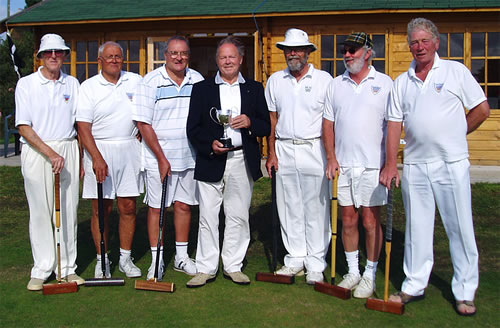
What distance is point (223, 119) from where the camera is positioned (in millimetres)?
4355

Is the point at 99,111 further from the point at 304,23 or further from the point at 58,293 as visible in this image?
the point at 304,23

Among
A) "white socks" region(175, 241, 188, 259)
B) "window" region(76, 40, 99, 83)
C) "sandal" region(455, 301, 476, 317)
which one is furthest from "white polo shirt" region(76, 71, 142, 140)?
"window" region(76, 40, 99, 83)

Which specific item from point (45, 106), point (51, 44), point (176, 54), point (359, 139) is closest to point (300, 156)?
point (359, 139)

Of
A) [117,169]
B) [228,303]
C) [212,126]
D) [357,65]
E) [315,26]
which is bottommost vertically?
[228,303]

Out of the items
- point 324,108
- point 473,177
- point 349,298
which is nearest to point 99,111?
point 324,108

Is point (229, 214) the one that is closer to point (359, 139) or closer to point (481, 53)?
point (359, 139)

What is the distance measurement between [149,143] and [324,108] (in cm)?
142

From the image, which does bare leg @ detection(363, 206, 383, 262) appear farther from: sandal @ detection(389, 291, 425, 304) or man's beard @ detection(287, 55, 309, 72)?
man's beard @ detection(287, 55, 309, 72)

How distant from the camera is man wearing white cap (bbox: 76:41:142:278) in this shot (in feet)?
14.8

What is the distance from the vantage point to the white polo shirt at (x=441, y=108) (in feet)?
12.4

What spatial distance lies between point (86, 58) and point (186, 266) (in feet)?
26.2

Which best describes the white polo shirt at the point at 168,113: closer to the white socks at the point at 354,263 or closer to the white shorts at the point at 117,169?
the white shorts at the point at 117,169

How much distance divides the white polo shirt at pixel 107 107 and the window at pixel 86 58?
24.5 feet

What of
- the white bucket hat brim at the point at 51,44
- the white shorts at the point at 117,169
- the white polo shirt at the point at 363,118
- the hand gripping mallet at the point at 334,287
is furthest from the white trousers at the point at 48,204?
the white polo shirt at the point at 363,118
